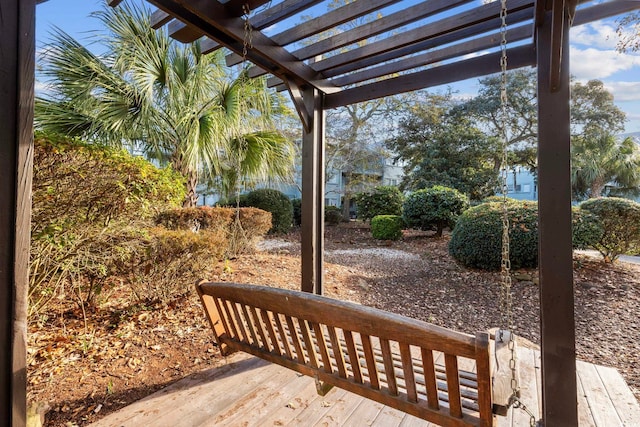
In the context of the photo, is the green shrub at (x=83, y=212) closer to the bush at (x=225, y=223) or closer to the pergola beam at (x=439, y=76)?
the bush at (x=225, y=223)

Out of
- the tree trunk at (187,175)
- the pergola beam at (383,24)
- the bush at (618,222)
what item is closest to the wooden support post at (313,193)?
the pergola beam at (383,24)

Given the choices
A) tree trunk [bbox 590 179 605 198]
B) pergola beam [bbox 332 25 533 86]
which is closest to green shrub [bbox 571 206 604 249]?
pergola beam [bbox 332 25 533 86]

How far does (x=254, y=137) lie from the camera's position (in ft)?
16.5

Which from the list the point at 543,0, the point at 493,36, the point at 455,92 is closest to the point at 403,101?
the point at 455,92

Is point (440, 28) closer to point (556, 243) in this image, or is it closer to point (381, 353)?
point (556, 243)

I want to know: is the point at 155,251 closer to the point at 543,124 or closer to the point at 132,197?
the point at 132,197

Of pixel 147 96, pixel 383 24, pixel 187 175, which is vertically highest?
pixel 147 96

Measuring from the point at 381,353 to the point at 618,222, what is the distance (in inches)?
192

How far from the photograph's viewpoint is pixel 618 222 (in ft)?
13.6

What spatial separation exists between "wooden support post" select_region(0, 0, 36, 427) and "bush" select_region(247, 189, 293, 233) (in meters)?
6.89

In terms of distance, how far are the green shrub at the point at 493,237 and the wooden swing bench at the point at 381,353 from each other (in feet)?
12.4

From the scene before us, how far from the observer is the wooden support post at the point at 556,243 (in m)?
1.43

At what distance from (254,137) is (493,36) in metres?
3.80

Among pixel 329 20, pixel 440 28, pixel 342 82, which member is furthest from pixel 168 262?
pixel 440 28
